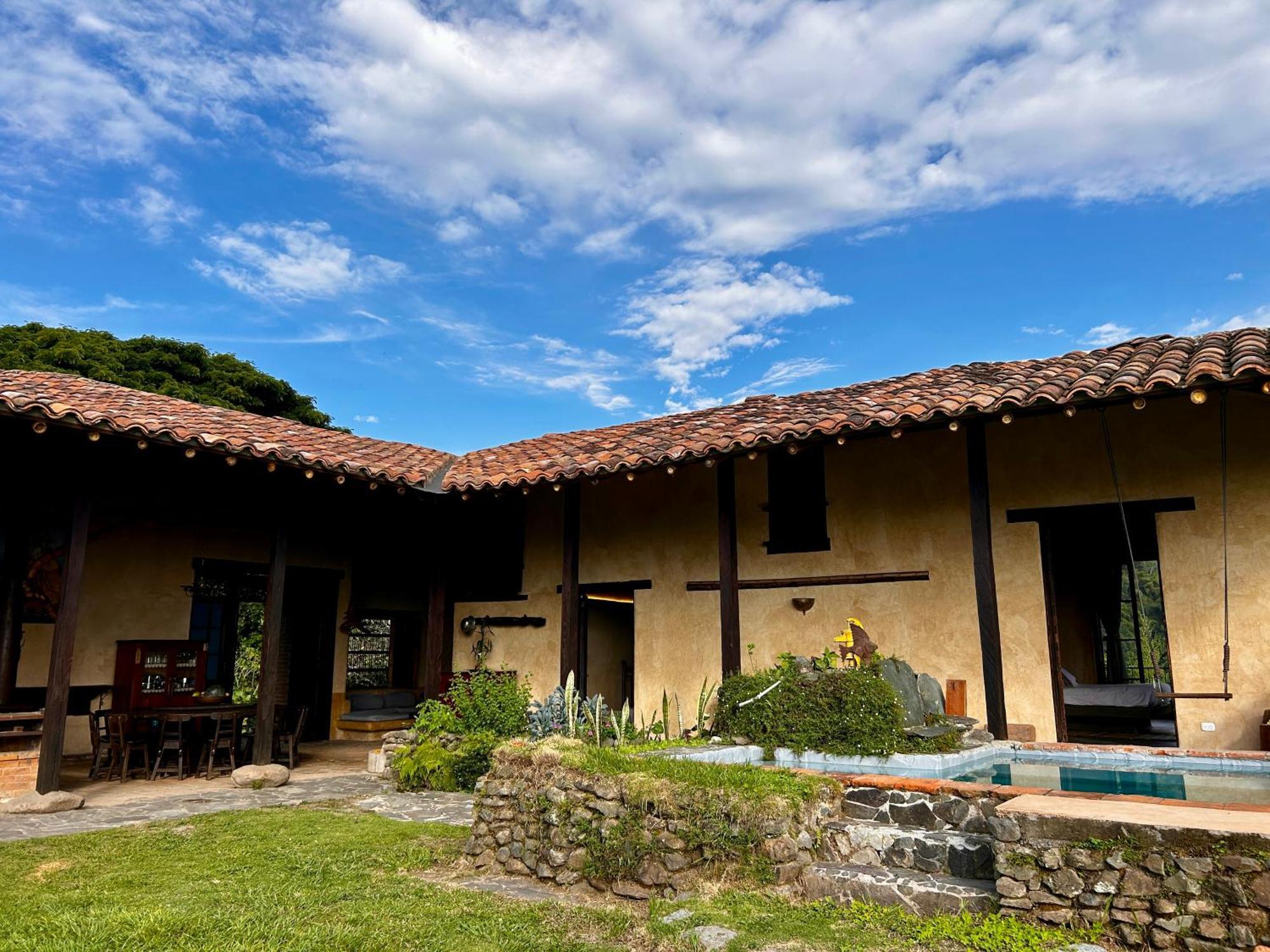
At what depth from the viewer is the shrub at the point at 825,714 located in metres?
6.04

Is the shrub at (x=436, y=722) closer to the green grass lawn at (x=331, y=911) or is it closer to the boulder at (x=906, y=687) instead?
the green grass lawn at (x=331, y=911)

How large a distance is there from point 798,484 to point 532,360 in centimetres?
1550

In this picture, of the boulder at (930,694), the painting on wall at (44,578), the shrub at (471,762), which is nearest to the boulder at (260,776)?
the shrub at (471,762)

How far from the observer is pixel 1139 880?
3.40 metres

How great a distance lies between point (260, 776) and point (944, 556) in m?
7.73

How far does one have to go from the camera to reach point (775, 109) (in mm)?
10680

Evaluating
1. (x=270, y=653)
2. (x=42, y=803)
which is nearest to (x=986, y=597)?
(x=270, y=653)

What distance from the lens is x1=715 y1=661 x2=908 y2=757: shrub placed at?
6.04 m

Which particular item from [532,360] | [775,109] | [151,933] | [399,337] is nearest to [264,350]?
[399,337]

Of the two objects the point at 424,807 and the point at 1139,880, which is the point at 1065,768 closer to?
the point at 1139,880

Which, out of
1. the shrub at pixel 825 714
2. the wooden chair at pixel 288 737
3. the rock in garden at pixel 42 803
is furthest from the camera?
the wooden chair at pixel 288 737

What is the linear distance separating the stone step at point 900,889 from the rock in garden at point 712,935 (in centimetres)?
64

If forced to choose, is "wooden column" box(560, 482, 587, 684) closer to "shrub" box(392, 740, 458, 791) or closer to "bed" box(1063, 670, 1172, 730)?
"shrub" box(392, 740, 458, 791)

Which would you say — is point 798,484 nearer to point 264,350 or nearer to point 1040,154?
point 1040,154
